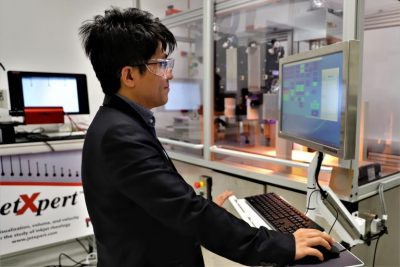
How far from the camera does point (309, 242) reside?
843 millimetres

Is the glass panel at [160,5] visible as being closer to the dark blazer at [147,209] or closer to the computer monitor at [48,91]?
the computer monitor at [48,91]

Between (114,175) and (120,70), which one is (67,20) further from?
(114,175)

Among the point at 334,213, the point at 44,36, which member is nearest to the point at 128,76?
the point at 334,213

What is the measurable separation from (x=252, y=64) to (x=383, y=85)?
32.5 inches

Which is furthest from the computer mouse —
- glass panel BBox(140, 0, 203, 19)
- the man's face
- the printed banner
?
glass panel BBox(140, 0, 203, 19)

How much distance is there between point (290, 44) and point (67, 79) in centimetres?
171

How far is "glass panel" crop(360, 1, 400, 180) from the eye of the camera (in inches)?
72.2

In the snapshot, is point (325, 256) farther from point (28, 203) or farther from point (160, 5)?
point (160, 5)

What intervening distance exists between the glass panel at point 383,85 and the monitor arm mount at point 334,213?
0.78 m

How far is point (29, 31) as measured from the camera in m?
2.68

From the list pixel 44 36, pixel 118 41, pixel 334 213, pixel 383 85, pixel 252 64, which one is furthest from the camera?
pixel 44 36

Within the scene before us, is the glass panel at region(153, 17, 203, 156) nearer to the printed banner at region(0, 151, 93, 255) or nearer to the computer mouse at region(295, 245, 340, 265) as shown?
the printed banner at region(0, 151, 93, 255)

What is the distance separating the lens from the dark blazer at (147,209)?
30.9 inches

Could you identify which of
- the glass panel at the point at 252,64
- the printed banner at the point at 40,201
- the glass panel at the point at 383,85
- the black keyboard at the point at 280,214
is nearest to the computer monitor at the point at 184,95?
the glass panel at the point at 252,64
